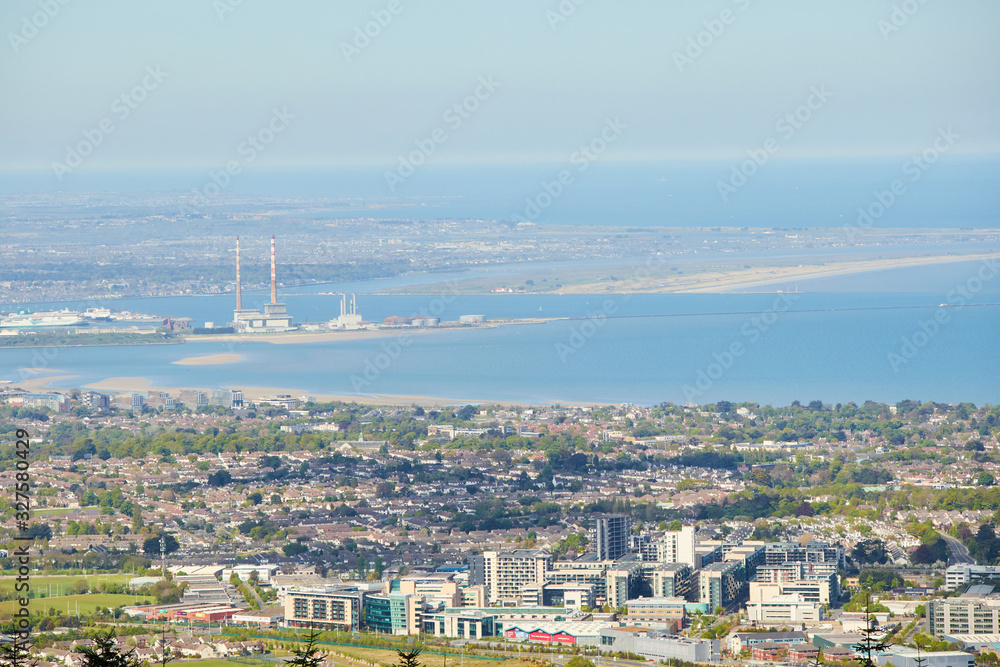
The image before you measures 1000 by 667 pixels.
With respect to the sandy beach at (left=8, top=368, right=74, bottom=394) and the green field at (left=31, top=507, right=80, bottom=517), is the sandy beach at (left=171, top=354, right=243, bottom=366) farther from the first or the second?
the green field at (left=31, top=507, right=80, bottom=517)

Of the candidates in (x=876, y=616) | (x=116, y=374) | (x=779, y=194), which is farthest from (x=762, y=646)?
(x=779, y=194)

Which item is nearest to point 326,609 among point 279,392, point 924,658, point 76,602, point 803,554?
point 76,602

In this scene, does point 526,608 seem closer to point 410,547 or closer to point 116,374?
point 410,547

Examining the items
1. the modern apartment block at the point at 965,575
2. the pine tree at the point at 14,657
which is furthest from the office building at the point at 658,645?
the pine tree at the point at 14,657

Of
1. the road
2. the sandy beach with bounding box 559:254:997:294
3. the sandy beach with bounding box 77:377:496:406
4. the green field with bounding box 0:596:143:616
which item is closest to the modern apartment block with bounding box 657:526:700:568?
the road

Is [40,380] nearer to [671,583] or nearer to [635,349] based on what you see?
[635,349]
